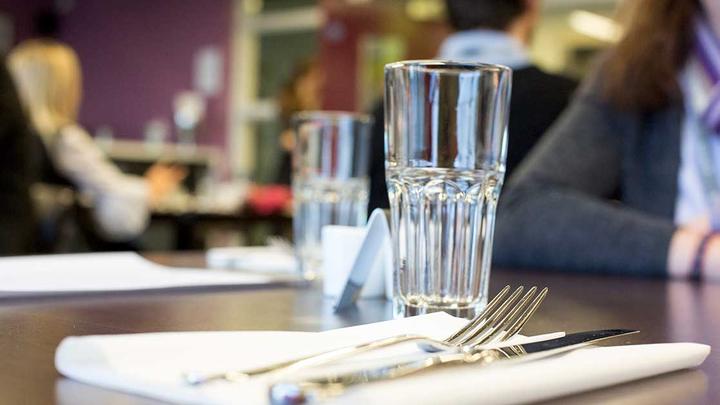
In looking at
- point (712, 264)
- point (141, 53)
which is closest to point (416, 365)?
point (712, 264)

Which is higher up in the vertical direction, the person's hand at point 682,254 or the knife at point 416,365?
the knife at point 416,365

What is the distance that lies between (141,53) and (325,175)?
8.17 meters

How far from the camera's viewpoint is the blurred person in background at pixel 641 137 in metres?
1.33

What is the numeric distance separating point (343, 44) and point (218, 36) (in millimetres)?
1669

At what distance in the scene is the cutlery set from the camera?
1.10ft

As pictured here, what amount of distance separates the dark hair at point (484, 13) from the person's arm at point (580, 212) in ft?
2.51

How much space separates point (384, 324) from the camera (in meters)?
0.56

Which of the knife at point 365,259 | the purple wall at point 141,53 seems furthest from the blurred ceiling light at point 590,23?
the knife at point 365,259

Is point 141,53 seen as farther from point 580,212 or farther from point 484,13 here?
point 580,212

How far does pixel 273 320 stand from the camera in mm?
630

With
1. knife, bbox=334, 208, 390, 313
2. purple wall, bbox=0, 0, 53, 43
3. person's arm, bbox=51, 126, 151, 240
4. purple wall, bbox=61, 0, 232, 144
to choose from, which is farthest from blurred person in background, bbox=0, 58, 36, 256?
purple wall, bbox=0, 0, 53, 43

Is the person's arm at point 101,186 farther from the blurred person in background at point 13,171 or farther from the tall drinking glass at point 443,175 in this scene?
the tall drinking glass at point 443,175

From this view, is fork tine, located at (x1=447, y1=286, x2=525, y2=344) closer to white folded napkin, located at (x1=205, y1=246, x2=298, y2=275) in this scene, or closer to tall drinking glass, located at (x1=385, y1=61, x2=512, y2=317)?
tall drinking glass, located at (x1=385, y1=61, x2=512, y2=317)

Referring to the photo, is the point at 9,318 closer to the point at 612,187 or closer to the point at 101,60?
the point at 612,187
